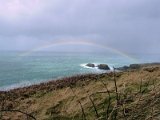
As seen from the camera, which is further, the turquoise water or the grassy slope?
the turquoise water

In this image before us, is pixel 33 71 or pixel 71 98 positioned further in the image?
pixel 33 71

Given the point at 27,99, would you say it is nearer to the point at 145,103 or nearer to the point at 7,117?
the point at 7,117

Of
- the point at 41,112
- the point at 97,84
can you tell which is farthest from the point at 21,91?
the point at 41,112

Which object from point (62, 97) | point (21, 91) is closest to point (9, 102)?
point (62, 97)

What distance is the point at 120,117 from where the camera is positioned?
299 centimetres

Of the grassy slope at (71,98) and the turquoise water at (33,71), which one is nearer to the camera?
the grassy slope at (71,98)

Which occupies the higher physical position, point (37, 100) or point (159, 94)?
point (159, 94)

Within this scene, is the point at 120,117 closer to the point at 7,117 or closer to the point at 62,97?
the point at 7,117

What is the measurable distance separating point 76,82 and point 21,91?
235 centimetres

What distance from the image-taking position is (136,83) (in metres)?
11.5

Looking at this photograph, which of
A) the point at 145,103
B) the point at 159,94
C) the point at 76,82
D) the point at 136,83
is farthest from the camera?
the point at 76,82

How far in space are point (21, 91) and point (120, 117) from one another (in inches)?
519

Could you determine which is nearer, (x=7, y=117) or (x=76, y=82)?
(x=7, y=117)

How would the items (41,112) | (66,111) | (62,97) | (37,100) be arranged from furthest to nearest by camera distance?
(37,100) → (62,97) → (41,112) → (66,111)
